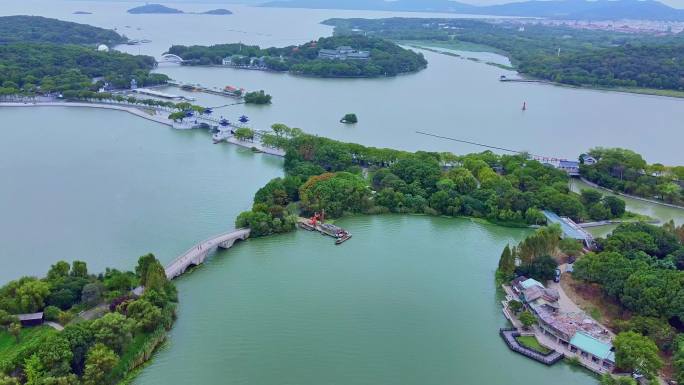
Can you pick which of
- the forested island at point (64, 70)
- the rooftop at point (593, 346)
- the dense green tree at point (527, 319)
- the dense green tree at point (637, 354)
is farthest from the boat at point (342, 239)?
the forested island at point (64, 70)

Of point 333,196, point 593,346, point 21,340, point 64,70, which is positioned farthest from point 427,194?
point 64,70

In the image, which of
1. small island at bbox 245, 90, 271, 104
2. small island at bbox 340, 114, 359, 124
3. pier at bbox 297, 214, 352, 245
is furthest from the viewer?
small island at bbox 245, 90, 271, 104

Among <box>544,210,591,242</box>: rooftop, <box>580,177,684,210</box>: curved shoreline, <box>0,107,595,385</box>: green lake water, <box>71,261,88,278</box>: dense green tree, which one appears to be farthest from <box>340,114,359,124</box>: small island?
<box>71,261,88,278</box>: dense green tree

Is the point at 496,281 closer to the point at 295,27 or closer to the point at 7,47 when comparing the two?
the point at 7,47

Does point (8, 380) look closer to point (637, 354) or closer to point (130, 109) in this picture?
point (637, 354)

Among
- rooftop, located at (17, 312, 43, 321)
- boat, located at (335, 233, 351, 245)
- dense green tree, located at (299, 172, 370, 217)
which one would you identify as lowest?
rooftop, located at (17, 312, 43, 321)

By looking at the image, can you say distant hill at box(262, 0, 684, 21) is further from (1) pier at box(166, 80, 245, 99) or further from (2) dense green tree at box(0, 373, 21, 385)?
(2) dense green tree at box(0, 373, 21, 385)
